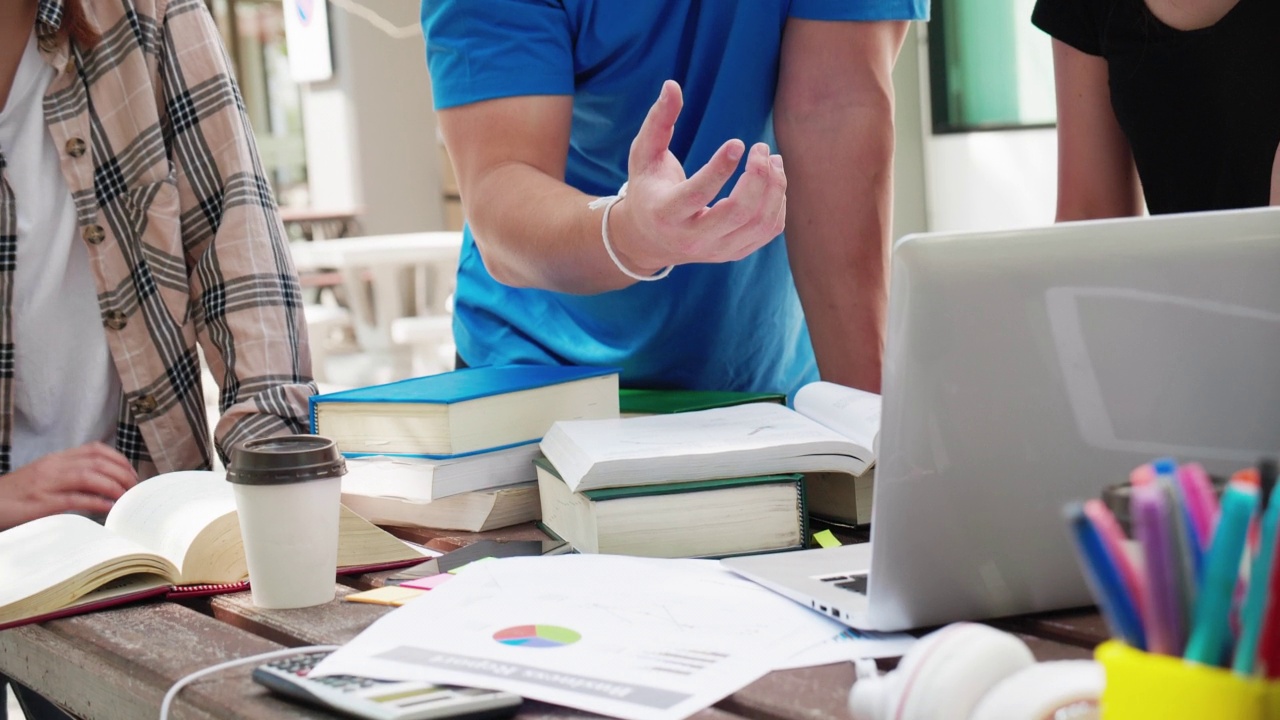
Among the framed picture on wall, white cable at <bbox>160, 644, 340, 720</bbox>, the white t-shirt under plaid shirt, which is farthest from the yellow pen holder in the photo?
the framed picture on wall

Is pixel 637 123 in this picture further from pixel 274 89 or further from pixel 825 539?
pixel 274 89

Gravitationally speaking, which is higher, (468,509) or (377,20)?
(377,20)

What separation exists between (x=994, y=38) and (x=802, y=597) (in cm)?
540

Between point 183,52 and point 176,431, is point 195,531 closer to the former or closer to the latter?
point 176,431

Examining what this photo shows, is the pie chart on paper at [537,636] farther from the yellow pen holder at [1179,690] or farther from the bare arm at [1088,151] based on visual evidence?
the bare arm at [1088,151]

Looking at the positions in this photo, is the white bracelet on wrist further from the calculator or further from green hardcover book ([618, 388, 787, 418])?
the calculator

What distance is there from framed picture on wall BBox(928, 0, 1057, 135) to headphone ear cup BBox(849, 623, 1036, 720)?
5.27 meters

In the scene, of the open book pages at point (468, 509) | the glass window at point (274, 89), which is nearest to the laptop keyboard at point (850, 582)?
the open book pages at point (468, 509)

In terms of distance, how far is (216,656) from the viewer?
73 cm

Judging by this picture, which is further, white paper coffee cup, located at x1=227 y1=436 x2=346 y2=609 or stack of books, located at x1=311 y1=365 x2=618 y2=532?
stack of books, located at x1=311 y1=365 x2=618 y2=532

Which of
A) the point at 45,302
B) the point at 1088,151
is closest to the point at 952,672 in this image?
the point at 1088,151

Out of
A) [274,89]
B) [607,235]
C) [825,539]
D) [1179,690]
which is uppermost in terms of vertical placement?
[274,89]

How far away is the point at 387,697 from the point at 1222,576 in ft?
1.34

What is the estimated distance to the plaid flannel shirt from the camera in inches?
53.9
